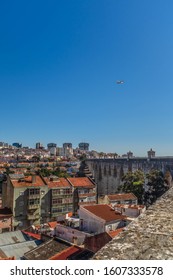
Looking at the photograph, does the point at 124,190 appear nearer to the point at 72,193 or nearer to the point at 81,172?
the point at 72,193

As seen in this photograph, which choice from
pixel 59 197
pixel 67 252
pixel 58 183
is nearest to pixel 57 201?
pixel 59 197

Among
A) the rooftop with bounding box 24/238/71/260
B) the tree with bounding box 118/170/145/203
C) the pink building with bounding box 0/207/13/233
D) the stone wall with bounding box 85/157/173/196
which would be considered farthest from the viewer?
the stone wall with bounding box 85/157/173/196

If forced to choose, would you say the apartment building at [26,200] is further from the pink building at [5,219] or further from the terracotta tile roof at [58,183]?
the terracotta tile roof at [58,183]

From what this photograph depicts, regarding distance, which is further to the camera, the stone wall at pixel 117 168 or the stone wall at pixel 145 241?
the stone wall at pixel 117 168

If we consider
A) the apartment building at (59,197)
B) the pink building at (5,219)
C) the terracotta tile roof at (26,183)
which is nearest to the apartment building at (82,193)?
the apartment building at (59,197)

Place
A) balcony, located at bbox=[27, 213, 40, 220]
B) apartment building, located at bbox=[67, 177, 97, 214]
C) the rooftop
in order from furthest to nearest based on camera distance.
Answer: apartment building, located at bbox=[67, 177, 97, 214], balcony, located at bbox=[27, 213, 40, 220], the rooftop

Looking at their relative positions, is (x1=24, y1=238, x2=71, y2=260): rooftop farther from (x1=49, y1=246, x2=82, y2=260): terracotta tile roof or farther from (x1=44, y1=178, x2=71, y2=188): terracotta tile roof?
(x1=44, y1=178, x2=71, y2=188): terracotta tile roof

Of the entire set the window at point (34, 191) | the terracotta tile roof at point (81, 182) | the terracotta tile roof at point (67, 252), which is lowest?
the terracotta tile roof at point (67, 252)

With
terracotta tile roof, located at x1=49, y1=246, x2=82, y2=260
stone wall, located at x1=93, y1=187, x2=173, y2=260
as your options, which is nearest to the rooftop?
terracotta tile roof, located at x1=49, y1=246, x2=82, y2=260
